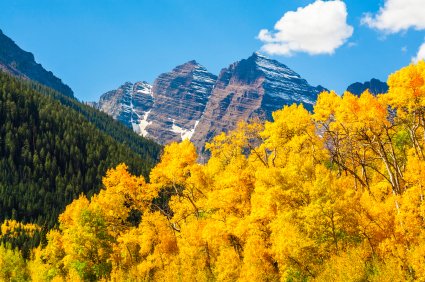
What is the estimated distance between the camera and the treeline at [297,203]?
1362 inches

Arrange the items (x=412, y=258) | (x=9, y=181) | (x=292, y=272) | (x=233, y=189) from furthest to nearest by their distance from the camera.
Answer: (x=9, y=181), (x=233, y=189), (x=292, y=272), (x=412, y=258)

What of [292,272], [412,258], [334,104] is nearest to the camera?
[412,258]

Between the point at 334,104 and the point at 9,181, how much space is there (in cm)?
17781

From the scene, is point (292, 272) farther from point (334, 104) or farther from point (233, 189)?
point (334, 104)

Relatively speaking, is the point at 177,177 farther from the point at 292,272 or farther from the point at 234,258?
the point at 292,272

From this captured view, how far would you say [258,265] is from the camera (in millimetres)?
41281

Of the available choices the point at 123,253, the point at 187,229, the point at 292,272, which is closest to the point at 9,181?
the point at 123,253

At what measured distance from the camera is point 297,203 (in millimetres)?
39625

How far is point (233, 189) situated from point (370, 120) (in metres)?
16.0

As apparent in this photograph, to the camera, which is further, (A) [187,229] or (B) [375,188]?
(A) [187,229]

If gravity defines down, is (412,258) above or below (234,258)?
above

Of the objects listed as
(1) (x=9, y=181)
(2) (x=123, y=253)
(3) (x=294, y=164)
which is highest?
(3) (x=294, y=164)

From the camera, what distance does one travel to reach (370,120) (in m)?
36.4

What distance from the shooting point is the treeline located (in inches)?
1362
